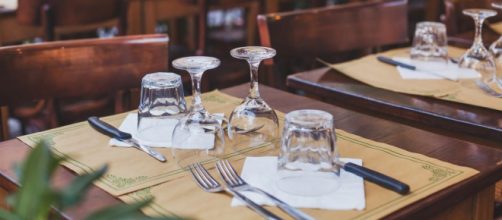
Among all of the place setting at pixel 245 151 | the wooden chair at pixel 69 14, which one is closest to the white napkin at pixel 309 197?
the place setting at pixel 245 151

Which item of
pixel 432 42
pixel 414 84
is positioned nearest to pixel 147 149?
pixel 414 84

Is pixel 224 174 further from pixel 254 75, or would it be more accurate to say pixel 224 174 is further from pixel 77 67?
pixel 77 67

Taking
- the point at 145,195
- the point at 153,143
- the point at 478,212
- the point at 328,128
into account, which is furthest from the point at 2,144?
the point at 478,212

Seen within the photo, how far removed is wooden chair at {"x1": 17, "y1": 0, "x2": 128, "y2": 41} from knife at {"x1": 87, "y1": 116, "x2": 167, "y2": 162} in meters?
1.36

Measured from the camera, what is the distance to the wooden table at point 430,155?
41.3 inches

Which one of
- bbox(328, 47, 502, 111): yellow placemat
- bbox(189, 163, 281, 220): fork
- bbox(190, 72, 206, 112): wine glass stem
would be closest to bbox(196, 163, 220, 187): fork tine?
bbox(189, 163, 281, 220): fork

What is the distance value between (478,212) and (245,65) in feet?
6.56

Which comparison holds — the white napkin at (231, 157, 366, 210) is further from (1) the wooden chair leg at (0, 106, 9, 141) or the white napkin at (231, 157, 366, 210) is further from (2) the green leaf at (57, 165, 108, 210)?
(1) the wooden chair leg at (0, 106, 9, 141)

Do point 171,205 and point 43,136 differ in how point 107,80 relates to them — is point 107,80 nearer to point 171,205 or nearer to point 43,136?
point 43,136

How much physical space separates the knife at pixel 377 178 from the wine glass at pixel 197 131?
9.2 inches

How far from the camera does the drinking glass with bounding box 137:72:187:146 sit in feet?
4.28

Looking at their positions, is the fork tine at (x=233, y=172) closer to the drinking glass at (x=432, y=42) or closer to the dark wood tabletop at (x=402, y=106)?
the dark wood tabletop at (x=402, y=106)

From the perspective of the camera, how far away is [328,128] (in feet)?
3.50

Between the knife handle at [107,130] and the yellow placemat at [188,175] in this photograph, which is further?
the knife handle at [107,130]
